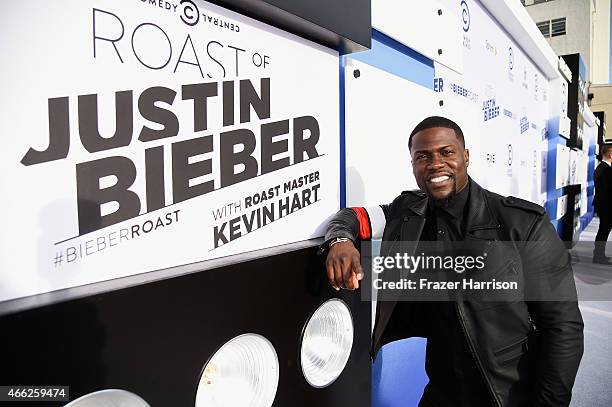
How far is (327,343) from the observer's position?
1151mm

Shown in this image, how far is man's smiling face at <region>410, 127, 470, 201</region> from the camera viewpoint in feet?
3.56

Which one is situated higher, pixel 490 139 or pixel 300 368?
pixel 490 139

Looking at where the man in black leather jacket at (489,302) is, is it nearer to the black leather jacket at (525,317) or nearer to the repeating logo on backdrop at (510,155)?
the black leather jacket at (525,317)

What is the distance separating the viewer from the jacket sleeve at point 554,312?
979 mm

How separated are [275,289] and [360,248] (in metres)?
0.40

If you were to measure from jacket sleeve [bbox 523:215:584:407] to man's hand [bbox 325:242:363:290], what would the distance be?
442mm

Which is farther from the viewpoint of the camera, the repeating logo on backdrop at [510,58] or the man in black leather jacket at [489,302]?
the repeating logo on backdrop at [510,58]

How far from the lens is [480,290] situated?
103 centimetres

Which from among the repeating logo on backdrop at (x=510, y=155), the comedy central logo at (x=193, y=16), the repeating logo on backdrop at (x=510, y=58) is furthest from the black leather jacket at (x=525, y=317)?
the repeating logo on backdrop at (x=510, y=58)

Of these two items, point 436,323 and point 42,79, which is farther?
point 436,323

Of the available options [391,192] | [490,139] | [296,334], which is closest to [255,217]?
[296,334]

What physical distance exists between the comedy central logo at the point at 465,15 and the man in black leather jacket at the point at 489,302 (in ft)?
4.53

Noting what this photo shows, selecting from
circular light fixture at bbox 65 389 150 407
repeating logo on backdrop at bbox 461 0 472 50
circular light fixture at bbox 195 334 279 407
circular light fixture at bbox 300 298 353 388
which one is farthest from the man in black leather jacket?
repeating logo on backdrop at bbox 461 0 472 50

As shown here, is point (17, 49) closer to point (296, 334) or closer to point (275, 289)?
point (275, 289)
